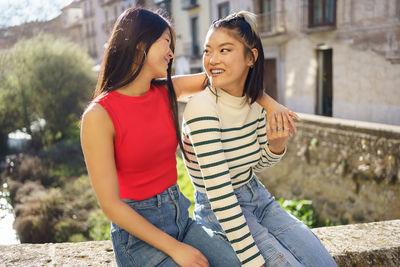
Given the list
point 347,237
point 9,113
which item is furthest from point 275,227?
point 9,113

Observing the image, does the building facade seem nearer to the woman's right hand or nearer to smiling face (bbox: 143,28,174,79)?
smiling face (bbox: 143,28,174,79)

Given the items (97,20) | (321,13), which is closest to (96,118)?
(321,13)

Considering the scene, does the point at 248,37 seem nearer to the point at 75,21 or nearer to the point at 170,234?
the point at 170,234

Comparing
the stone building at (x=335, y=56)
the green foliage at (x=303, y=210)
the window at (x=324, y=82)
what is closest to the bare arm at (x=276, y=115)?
the green foliage at (x=303, y=210)

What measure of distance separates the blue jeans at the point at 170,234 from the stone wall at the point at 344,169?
4.51 metres

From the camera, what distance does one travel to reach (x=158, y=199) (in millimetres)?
1476

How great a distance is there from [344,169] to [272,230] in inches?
200

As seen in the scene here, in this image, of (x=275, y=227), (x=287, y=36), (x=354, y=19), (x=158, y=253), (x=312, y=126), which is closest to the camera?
(x=158, y=253)

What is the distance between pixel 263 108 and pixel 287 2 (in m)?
10.5

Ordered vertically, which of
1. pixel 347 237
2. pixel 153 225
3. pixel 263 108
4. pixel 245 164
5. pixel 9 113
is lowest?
pixel 9 113

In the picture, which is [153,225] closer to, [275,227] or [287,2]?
[275,227]

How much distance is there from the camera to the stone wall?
5.34 metres

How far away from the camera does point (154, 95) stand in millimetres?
1599

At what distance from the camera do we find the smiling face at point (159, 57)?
1527 millimetres
